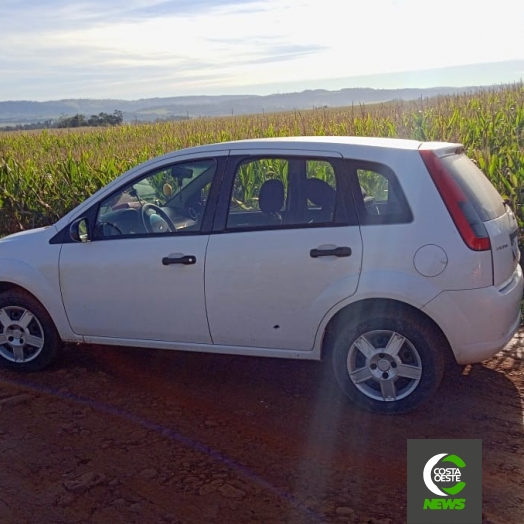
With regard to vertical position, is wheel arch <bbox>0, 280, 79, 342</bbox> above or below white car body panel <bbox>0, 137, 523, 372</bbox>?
below

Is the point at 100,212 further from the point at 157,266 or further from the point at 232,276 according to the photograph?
the point at 232,276

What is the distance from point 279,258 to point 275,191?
58 cm

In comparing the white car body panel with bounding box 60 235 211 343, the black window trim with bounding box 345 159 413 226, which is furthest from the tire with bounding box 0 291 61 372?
the black window trim with bounding box 345 159 413 226

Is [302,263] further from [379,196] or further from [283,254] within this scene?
[379,196]

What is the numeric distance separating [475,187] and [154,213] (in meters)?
2.39

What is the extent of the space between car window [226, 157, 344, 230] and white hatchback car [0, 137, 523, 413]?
1 centimetres

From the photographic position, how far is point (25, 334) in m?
5.89

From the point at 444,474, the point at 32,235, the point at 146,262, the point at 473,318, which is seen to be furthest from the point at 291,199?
the point at 32,235

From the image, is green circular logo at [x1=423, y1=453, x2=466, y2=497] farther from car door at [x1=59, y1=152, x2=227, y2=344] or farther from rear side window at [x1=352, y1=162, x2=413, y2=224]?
car door at [x1=59, y1=152, x2=227, y2=344]

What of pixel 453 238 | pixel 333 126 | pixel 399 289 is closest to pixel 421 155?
pixel 453 238

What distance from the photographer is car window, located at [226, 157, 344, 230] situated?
4895 millimetres

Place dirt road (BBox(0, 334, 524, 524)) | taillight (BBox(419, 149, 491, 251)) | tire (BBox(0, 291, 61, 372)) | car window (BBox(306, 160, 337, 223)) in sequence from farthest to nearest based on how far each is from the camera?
tire (BBox(0, 291, 61, 372)), car window (BBox(306, 160, 337, 223)), taillight (BBox(419, 149, 491, 251)), dirt road (BBox(0, 334, 524, 524))

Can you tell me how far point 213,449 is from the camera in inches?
173

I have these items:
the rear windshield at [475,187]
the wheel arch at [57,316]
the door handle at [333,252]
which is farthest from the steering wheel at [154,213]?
the rear windshield at [475,187]
